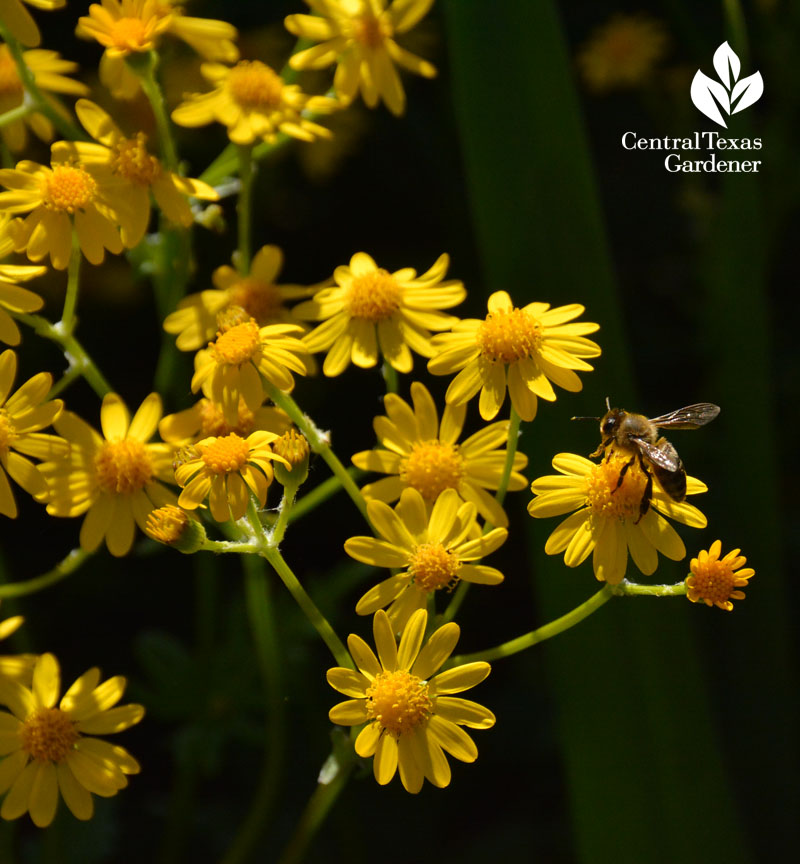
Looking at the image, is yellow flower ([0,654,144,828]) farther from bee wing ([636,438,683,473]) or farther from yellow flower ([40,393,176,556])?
bee wing ([636,438,683,473])

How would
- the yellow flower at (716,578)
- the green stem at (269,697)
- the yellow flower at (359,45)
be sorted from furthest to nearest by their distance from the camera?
the yellow flower at (359,45) → the green stem at (269,697) → the yellow flower at (716,578)

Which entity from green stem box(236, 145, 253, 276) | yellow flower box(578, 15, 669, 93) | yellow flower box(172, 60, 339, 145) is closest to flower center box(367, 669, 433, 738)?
green stem box(236, 145, 253, 276)

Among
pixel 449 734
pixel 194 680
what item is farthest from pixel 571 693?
pixel 194 680

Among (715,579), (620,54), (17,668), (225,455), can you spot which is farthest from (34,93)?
(620,54)

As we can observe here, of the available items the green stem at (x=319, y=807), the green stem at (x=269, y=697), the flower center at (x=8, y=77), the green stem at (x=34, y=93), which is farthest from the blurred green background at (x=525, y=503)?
the flower center at (x=8, y=77)

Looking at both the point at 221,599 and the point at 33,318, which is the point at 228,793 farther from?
the point at 33,318

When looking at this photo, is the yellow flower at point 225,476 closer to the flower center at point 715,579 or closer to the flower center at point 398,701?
the flower center at point 398,701
